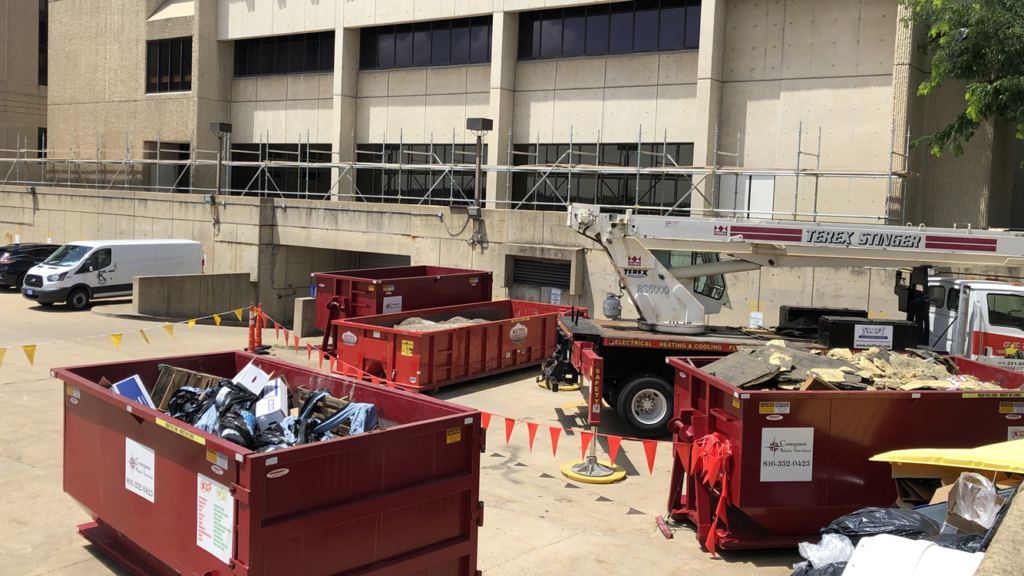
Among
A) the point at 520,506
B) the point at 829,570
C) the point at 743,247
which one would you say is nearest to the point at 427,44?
the point at 743,247

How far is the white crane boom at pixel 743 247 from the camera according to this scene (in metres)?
11.9

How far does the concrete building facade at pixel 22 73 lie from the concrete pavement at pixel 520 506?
34979 mm

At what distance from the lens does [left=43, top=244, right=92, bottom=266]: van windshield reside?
24656 mm

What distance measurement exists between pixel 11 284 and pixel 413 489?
2715 centimetres

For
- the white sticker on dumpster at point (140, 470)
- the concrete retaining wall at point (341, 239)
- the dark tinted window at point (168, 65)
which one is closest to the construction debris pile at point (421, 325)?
the concrete retaining wall at point (341, 239)

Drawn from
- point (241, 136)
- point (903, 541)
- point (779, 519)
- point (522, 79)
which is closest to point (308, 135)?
point (241, 136)

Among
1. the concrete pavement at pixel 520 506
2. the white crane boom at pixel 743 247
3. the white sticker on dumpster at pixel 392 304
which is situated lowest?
the concrete pavement at pixel 520 506

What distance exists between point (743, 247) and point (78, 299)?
20.3 metres

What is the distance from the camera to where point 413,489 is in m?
5.86

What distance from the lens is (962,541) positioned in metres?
4.87

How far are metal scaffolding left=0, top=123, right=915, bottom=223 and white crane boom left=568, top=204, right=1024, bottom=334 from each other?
4.02 m

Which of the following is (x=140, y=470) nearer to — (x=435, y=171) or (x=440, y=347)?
(x=440, y=347)

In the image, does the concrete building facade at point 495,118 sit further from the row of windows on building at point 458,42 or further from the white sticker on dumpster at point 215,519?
the white sticker on dumpster at point 215,519

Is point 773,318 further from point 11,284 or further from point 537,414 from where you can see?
point 11,284
